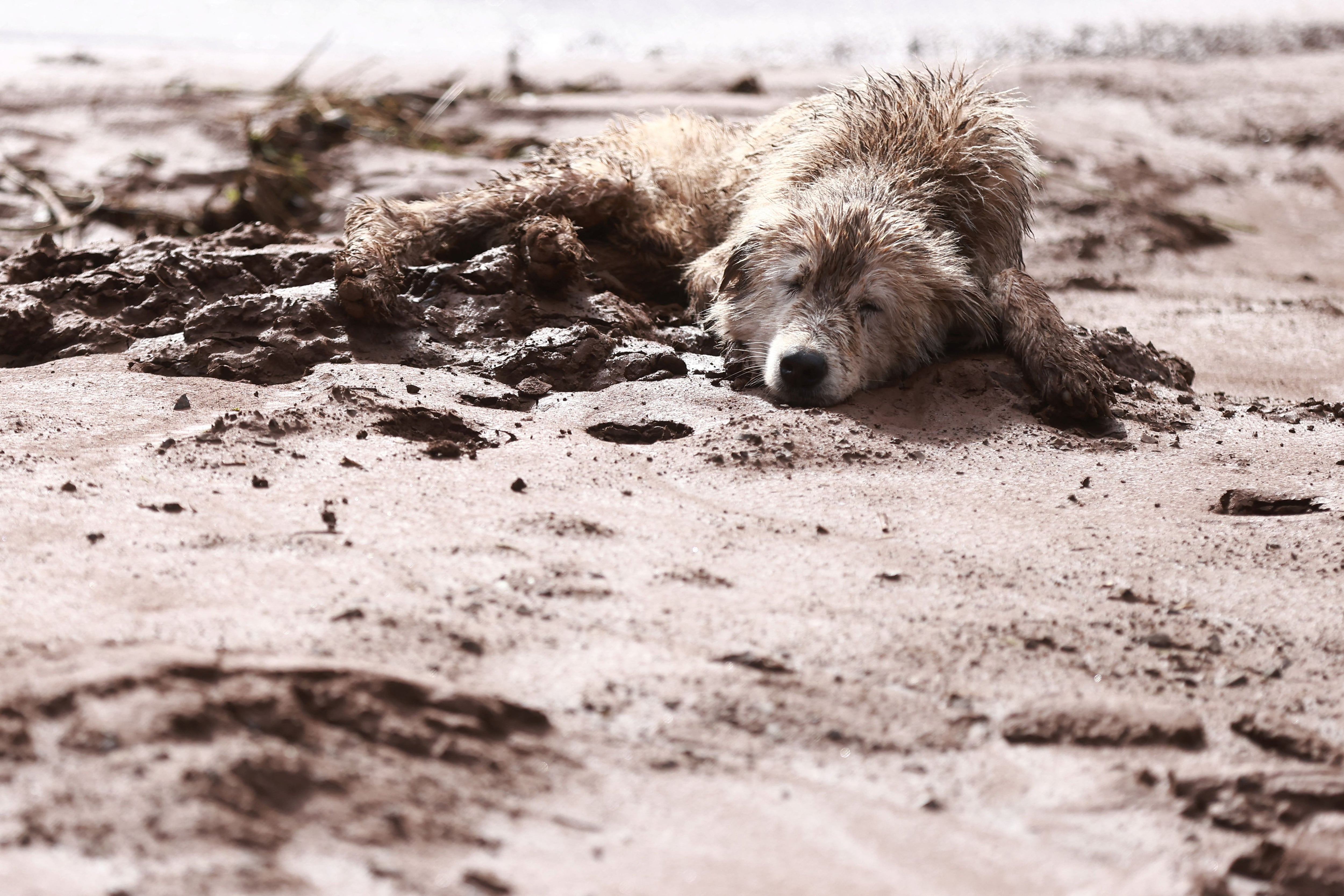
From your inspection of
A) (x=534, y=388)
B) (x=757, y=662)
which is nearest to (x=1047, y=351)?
(x=534, y=388)

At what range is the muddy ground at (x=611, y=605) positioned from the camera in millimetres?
2201

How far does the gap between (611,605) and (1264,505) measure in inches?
96.0

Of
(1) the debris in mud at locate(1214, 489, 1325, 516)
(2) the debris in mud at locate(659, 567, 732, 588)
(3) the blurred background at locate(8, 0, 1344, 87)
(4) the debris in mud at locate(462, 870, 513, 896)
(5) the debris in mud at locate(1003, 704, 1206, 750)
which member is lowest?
(4) the debris in mud at locate(462, 870, 513, 896)

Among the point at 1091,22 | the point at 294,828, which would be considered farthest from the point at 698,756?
the point at 1091,22

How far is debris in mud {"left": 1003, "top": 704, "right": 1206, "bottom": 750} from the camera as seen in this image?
2.65 m

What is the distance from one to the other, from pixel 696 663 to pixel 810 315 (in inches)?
107

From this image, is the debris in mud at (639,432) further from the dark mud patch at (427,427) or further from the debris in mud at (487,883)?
the debris in mud at (487,883)

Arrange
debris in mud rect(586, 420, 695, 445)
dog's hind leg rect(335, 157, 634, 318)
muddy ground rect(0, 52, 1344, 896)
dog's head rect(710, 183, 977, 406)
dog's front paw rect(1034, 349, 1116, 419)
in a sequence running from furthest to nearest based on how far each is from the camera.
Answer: dog's hind leg rect(335, 157, 634, 318) → dog's head rect(710, 183, 977, 406) → dog's front paw rect(1034, 349, 1116, 419) → debris in mud rect(586, 420, 695, 445) → muddy ground rect(0, 52, 1344, 896)

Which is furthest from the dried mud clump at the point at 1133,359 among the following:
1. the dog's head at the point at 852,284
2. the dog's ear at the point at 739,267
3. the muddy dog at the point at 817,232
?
the dog's ear at the point at 739,267

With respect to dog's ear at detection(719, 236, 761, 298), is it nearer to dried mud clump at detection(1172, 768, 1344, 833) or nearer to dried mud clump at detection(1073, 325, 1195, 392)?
dried mud clump at detection(1073, 325, 1195, 392)

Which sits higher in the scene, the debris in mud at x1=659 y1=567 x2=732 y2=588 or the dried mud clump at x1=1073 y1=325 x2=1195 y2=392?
the dried mud clump at x1=1073 y1=325 x2=1195 y2=392

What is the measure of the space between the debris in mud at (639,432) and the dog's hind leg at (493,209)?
1.70 metres

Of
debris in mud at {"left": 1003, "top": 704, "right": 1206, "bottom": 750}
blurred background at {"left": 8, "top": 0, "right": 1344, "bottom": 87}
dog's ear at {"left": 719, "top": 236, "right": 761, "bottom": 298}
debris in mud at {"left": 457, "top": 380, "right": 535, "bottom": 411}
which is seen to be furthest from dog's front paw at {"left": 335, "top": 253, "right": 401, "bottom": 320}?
blurred background at {"left": 8, "top": 0, "right": 1344, "bottom": 87}

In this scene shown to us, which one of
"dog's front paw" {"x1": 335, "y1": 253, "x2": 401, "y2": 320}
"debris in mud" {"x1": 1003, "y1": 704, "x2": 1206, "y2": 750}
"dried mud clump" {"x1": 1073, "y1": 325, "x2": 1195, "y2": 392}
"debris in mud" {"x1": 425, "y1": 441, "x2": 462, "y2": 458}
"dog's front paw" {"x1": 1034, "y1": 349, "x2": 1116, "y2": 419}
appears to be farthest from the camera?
"dried mud clump" {"x1": 1073, "y1": 325, "x2": 1195, "y2": 392}
